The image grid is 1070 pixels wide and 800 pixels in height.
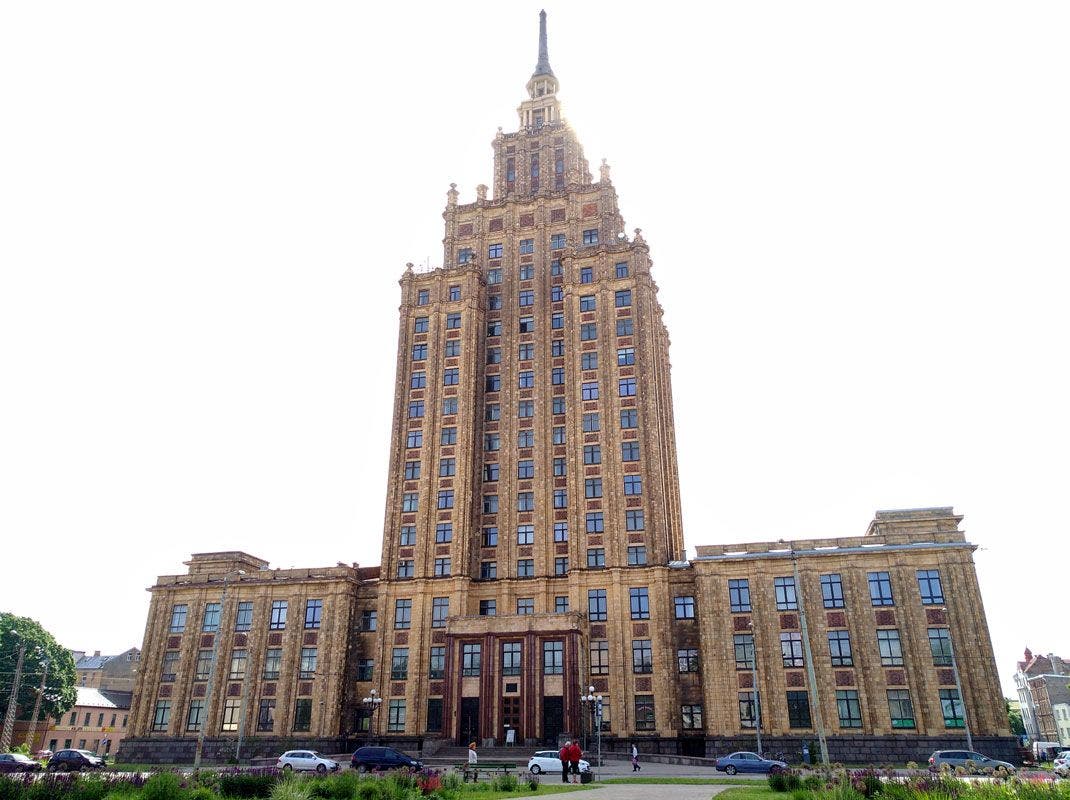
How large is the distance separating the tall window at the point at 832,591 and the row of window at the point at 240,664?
153ft

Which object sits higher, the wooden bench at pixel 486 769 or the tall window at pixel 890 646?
the tall window at pixel 890 646

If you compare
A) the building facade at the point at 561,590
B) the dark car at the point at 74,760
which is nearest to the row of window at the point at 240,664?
the building facade at the point at 561,590

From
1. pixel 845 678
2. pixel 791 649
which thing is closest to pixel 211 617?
pixel 791 649

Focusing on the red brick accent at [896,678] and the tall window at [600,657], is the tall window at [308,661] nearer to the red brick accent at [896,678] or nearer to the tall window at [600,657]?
the tall window at [600,657]

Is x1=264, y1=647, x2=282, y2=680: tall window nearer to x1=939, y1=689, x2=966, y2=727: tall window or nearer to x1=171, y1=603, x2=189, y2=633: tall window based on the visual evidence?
x1=171, y1=603, x2=189, y2=633: tall window

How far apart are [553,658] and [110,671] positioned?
99.9 metres

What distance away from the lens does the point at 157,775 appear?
22.4m

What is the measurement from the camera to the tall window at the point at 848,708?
191 feet

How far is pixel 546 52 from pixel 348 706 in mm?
88264

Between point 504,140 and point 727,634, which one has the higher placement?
point 504,140

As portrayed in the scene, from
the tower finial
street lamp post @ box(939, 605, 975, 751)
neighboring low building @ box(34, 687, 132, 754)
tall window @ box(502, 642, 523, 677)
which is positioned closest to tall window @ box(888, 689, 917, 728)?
street lamp post @ box(939, 605, 975, 751)

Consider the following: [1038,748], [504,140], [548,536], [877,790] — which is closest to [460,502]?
[548,536]

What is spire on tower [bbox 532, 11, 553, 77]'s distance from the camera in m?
102

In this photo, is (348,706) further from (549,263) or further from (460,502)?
(549,263)
